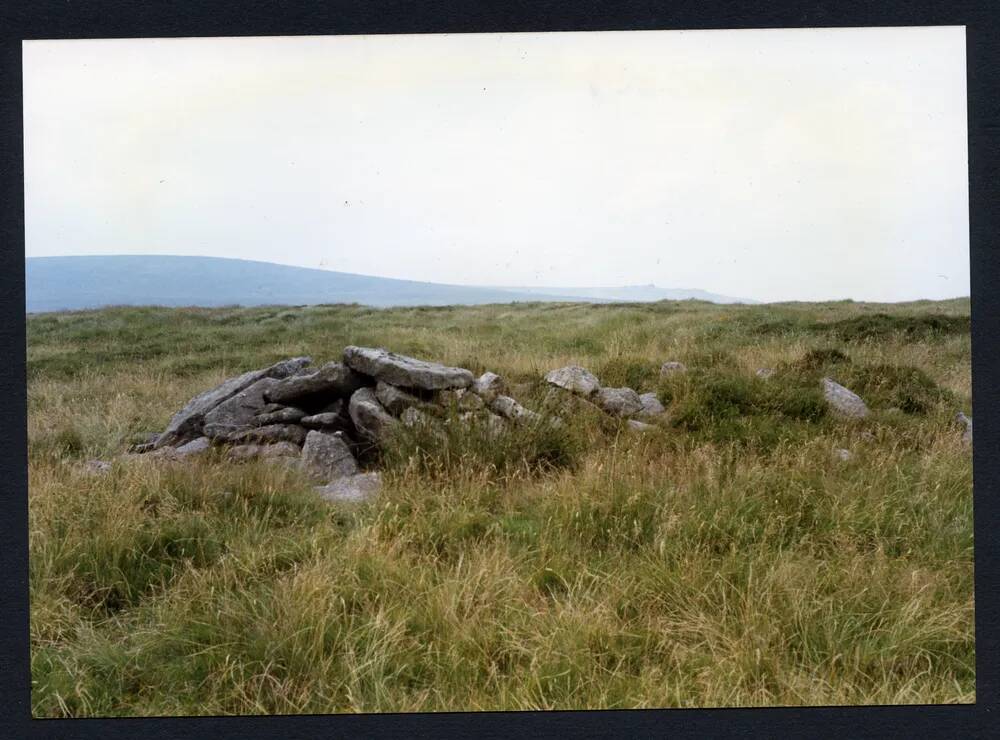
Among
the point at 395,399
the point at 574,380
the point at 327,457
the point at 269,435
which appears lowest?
the point at 327,457

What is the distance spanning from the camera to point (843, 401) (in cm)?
574

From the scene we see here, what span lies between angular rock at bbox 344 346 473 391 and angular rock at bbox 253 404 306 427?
21.0 inches

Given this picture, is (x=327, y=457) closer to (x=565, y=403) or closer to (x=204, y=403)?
(x=204, y=403)

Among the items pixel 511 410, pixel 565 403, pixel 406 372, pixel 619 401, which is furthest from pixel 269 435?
pixel 619 401

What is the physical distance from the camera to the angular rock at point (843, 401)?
562cm

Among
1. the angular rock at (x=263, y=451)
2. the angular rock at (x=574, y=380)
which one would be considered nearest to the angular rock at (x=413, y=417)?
the angular rock at (x=263, y=451)

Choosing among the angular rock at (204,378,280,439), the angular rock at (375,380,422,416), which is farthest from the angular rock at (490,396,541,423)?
the angular rock at (204,378,280,439)

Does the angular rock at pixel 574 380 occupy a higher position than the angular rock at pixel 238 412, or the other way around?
the angular rock at pixel 574 380

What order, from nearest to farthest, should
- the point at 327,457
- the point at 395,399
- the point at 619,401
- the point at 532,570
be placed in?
the point at 532,570 → the point at 327,457 → the point at 395,399 → the point at 619,401

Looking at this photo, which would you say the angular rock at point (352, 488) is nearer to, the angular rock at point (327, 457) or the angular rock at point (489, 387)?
the angular rock at point (327, 457)

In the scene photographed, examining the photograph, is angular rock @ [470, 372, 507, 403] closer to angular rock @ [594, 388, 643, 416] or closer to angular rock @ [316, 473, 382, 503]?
angular rock @ [594, 388, 643, 416]

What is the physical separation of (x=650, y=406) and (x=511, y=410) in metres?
1.22

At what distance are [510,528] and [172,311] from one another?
7.13 m

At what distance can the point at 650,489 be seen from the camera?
13.5ft
